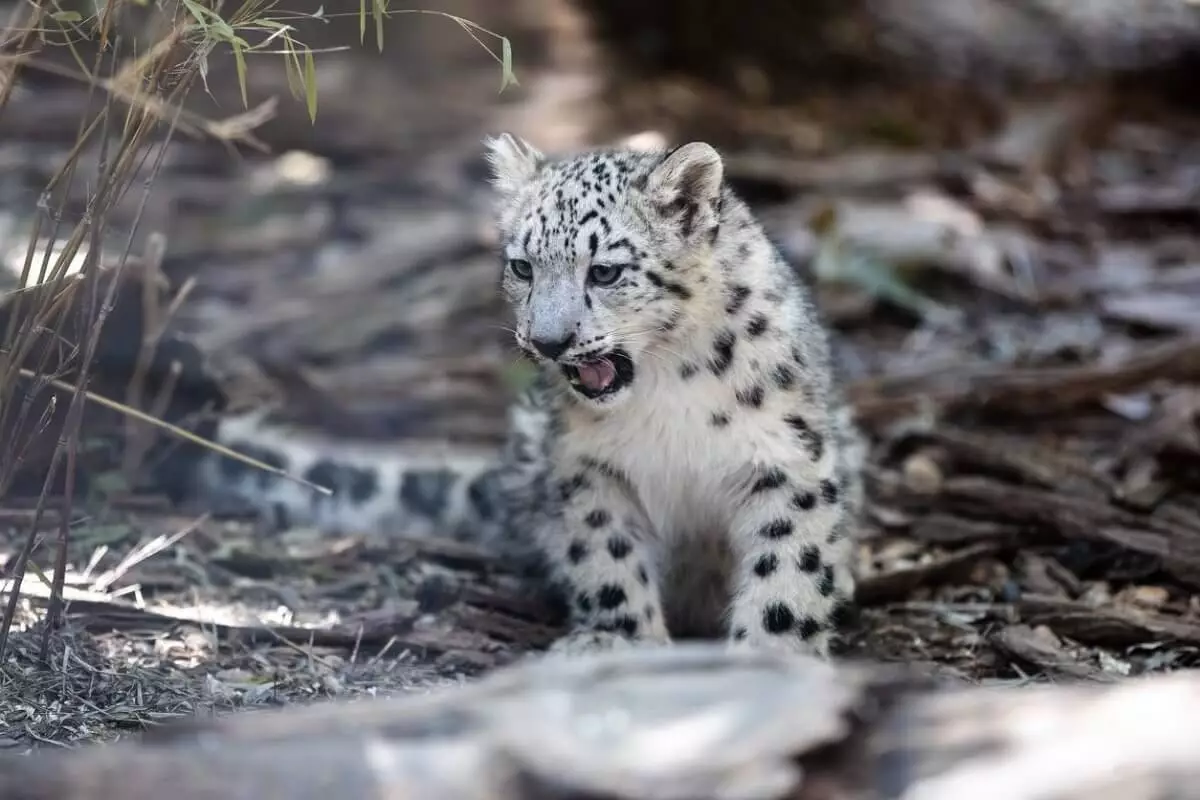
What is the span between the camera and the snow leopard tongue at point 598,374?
16.1 feet

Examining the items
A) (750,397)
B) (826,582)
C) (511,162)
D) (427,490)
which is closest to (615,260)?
(750,397)

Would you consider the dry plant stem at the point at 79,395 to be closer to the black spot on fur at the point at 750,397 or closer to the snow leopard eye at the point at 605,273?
the snow leopard eye at the point at 605,273

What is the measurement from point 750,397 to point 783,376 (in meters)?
0.16

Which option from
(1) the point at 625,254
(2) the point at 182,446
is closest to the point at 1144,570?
(1) the point at 625,254

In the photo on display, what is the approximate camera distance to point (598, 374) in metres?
4.91

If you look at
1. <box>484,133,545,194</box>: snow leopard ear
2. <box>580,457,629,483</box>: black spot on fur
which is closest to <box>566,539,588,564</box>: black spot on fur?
<box>580,457,629,483</box>: black spot on fur

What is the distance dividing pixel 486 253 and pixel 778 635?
15.7 ft

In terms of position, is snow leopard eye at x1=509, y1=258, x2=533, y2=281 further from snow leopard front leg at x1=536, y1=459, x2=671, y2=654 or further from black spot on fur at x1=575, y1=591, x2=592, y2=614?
black spot on fur at x1=575, y1=591, x2=592, y2=614

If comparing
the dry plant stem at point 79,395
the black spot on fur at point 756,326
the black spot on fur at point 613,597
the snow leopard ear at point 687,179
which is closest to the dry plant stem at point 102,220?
the dry plant stem at point 79,395

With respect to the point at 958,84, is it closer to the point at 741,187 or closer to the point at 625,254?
the point at 741,187

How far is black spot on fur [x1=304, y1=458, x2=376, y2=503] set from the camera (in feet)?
21.2

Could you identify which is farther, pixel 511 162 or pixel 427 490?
pixel 427 490

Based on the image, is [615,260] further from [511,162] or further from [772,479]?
[772,479]

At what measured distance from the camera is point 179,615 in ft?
16.8
